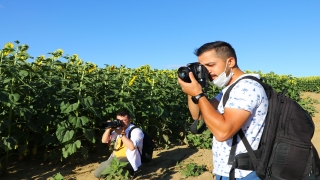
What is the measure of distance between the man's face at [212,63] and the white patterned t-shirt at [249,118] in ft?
0.52

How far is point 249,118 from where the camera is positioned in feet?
5.95

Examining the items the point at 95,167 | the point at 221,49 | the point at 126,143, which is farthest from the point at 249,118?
the point at 95,167

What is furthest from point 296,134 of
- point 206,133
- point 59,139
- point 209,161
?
point 206,133

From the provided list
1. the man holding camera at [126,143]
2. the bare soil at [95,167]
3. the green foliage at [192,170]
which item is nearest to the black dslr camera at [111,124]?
the man holding camera at [126,143]

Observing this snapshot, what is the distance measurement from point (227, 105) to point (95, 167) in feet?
12.1

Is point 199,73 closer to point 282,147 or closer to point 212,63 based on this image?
point 212,63

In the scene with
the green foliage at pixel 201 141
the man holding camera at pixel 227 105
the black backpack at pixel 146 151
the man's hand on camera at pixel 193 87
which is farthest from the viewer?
the green foliage at pixel 201 141

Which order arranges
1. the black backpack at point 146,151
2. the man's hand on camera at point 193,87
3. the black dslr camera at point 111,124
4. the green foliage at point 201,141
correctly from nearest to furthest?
the man's hand on camera at point 193,87 < the black dslr camera at point 111,124 < the black backpack at point 146,151 < the green foliage at point 201,141

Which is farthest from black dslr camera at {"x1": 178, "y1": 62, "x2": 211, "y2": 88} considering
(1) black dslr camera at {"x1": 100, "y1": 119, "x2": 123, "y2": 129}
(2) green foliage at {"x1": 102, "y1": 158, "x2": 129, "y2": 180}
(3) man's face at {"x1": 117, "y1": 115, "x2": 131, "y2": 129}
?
(3) man's face at {"x1": 117, "y1": 115, "x2": 131, "y2": 129}

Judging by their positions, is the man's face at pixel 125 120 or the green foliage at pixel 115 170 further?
the man's face at pixel 125 120

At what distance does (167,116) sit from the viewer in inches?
240

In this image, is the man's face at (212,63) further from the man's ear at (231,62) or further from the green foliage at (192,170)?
the green foliage at (192,170)

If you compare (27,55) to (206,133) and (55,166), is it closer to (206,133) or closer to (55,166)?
(55,166)

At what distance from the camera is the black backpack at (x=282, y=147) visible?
1.77 meters
